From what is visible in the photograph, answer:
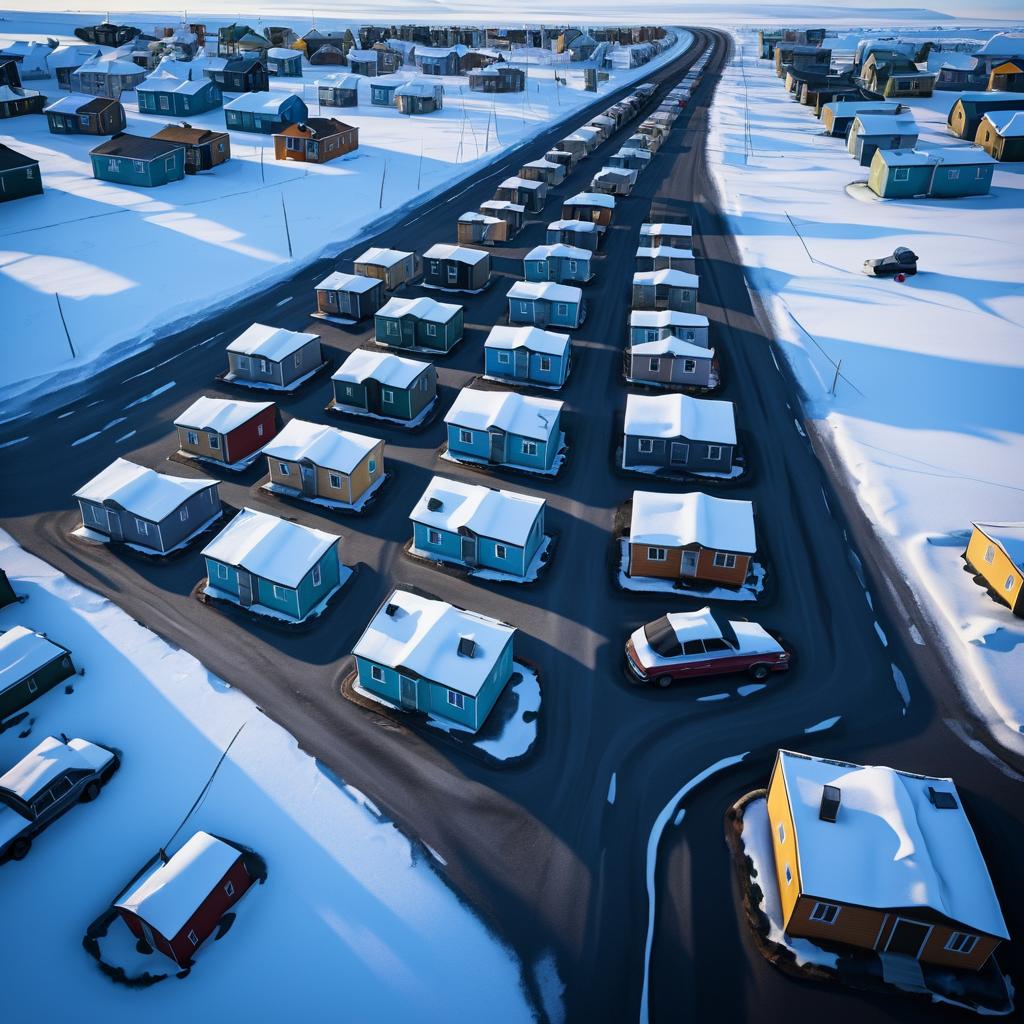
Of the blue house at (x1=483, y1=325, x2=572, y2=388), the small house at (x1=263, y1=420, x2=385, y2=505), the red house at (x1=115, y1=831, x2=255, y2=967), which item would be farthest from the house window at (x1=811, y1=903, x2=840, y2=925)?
the blue house at (x1=483, y1=325, x2=572, y2=388)

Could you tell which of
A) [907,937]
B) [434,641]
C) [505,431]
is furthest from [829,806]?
[505,431]

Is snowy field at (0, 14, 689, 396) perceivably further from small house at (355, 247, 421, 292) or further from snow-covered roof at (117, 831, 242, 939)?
snow-covered roof at (117, 831, 242, 939)

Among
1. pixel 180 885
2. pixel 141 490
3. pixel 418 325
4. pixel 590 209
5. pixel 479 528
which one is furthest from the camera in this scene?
pixel 590 209

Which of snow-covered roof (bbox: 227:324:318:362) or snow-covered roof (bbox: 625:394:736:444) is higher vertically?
snow-covered roof (bbox: 227:324:318:362)

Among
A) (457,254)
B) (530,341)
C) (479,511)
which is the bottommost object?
(479,511)

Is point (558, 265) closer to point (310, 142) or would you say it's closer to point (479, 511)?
point (479, 511)

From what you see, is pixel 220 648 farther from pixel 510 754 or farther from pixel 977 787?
pixel 977 787

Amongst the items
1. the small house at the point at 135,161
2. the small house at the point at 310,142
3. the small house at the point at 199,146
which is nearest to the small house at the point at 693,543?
the small house at the point at 135,161
